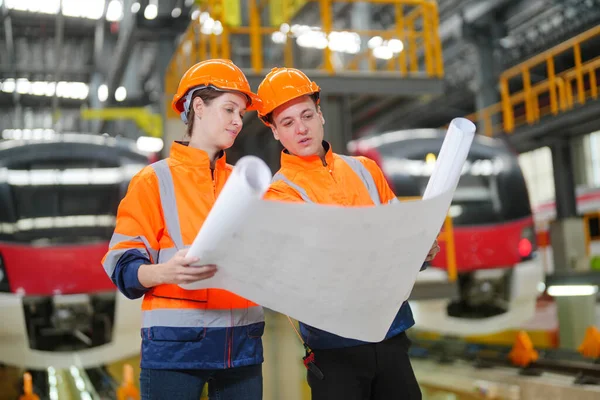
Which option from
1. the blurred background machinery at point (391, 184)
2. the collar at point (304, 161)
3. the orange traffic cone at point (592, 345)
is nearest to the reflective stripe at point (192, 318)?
the collar at point (304, 161)

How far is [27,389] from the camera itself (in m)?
5.73

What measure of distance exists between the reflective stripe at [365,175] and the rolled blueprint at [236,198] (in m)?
0.71

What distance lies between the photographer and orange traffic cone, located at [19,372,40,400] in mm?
5633

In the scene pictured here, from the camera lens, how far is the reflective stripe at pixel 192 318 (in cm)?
175

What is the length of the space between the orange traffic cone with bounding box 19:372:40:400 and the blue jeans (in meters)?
4.44

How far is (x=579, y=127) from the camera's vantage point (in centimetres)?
935

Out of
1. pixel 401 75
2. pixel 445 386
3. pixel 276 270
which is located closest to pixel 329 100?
pixel 401 75

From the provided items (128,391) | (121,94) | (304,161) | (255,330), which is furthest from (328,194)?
(121,94)

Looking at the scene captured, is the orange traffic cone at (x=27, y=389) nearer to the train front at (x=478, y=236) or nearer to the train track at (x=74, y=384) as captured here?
the train track at (x=74, y=384)

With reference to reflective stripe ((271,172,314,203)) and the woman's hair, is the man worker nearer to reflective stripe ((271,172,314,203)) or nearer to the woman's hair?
reflective stripe ((271,172,314,203))

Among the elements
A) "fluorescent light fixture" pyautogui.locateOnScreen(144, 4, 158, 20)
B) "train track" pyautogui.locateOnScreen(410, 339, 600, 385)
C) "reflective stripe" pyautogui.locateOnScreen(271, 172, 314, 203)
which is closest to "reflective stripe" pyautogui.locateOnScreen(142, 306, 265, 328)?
"reflective stripe" pyautogui.locateOnScreen(271, 172, 314, 203)

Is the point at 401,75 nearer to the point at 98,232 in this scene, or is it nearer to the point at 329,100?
the point at 329,100

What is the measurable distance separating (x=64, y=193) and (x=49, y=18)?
10200 mm

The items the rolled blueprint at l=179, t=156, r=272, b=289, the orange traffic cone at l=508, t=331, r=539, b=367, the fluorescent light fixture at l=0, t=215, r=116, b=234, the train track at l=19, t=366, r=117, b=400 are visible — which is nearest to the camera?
the rolled blueprint at l=179, t=156, r=272, b=289
